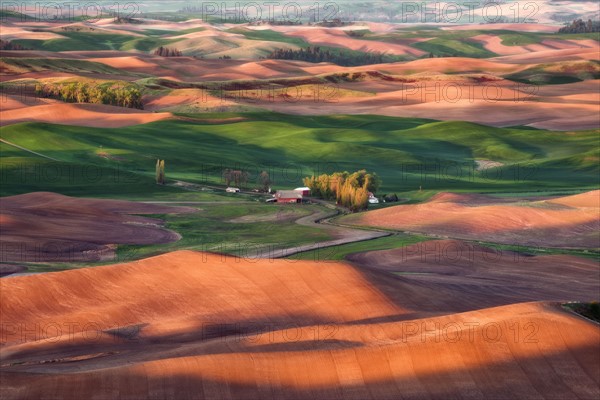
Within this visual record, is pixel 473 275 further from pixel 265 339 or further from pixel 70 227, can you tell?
pixel 70 227

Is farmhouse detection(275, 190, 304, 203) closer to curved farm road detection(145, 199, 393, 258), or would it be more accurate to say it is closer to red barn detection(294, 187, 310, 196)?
red barn detection(294, 187, 310, 196)

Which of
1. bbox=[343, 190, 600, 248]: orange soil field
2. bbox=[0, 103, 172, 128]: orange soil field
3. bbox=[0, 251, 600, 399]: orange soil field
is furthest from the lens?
bbox=[0, 103, 172, 128]: orange soil field

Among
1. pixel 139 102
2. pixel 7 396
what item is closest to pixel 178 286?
pixel 7 396

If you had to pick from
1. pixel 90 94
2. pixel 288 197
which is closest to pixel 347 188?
pixel 288 197

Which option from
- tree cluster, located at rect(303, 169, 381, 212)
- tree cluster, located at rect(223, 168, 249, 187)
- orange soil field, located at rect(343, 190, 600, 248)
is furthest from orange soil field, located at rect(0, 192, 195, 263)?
orange soil field, located at rect(343, 190, 600, 248)

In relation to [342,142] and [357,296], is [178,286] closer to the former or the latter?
[357,296]

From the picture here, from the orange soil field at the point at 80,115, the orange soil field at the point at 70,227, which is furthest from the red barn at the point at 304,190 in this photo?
the orange soil field at the point at 80,115
